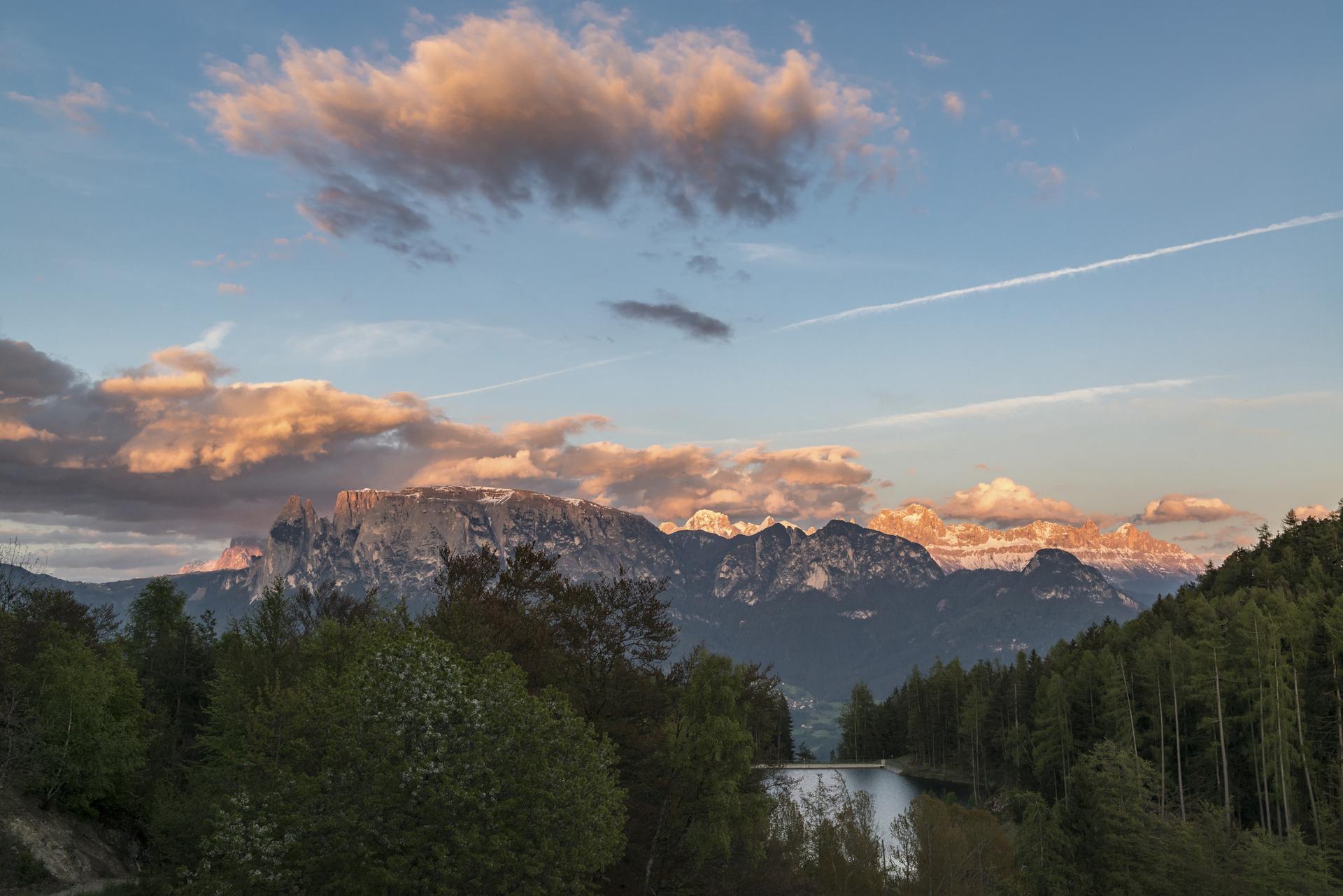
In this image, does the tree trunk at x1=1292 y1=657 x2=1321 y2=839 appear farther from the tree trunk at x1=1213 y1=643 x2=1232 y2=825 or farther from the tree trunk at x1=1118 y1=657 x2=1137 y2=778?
the tree trunk at x1=1118 y1=657 x2=1137 y2=778

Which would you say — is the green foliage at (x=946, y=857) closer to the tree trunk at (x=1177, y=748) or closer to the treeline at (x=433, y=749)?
Result: the treeline at (x=433, y=749)

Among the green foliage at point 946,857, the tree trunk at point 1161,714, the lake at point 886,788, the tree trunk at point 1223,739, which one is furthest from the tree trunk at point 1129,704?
the green foliage at point 946,857

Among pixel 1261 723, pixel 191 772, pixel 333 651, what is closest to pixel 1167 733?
pixel 1261 723

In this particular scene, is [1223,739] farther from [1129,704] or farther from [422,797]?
[422,797]

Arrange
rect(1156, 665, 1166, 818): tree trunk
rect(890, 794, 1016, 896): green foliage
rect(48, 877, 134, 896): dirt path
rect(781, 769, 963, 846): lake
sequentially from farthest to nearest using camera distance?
rect(781, 769, 963, 846): lake < rect(1156, 665, 1166, 818): tree trunk < rect(890, 794, 1016, 896): green foliage < rect(48, 877, 134, 896): dirt path

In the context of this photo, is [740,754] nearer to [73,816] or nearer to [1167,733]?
[73,816]

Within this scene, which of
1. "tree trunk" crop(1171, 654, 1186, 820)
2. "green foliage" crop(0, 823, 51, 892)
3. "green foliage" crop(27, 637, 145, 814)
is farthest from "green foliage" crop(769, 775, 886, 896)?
"green foliage" crop(27, 637, 145, 814)

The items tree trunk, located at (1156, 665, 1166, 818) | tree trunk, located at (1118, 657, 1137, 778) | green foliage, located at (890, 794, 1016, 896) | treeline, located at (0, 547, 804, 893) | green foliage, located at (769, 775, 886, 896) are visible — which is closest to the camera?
treeline, located at (0, 547, 804, 893)

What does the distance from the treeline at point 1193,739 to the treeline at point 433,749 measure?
2224 centimetres

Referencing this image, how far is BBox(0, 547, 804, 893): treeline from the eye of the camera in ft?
117

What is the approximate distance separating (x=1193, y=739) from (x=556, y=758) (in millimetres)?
91309

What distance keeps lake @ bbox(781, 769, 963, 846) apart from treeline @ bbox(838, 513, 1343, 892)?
28.0ft

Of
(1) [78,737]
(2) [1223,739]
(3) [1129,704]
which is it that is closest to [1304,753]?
(2) [1223,739]

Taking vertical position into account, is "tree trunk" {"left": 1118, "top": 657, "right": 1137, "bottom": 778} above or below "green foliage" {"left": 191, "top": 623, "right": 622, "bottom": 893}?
below
